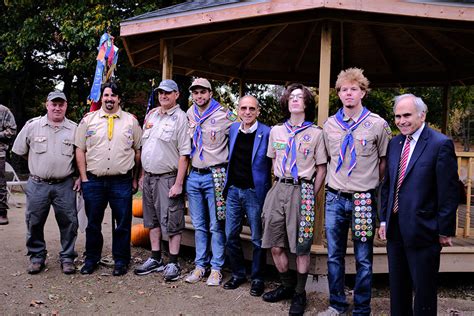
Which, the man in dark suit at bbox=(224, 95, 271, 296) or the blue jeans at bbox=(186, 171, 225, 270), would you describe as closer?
the man in dark suit at bbox=(224, 95, 271, 296)

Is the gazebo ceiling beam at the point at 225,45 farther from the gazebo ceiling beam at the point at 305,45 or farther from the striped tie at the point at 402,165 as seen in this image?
the striped tie at the point at 402,165

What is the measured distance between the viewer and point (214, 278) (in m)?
4.79

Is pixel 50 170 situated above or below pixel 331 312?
above

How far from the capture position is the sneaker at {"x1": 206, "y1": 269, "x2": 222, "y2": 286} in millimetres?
4771

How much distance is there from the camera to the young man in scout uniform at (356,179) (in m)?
3.78

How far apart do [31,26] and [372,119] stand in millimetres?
11606

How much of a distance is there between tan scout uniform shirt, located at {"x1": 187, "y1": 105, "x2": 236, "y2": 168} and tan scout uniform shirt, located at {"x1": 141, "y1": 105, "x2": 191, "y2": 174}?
0.18 m

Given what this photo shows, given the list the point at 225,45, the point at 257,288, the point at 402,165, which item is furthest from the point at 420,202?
the point at 225,45

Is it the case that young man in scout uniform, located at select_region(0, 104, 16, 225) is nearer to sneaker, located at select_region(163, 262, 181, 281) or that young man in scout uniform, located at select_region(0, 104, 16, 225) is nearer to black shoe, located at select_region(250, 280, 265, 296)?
sneaker, located at select_region(163, 262, 181, 281)

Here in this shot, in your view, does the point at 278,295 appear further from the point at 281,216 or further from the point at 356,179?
the point at 356,179

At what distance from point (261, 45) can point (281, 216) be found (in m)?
4.36

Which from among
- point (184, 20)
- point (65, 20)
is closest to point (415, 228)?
point (184, 20)

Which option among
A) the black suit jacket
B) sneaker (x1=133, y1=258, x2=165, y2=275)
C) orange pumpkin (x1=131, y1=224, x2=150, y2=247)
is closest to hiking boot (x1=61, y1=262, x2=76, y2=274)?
sneaker (x1=133, y1=258, x2=165, y2=275)

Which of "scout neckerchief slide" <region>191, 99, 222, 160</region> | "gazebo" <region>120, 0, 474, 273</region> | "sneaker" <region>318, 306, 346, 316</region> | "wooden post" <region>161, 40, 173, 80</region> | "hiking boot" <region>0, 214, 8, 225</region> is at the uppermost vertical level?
"gazebo" <region>120, 0, 474, 273</region>
